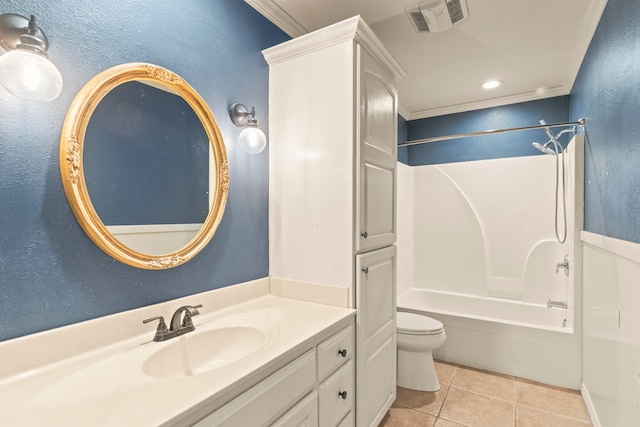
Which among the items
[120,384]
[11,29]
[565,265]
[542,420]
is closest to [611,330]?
[542,420]

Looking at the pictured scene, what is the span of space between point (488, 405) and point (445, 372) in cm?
45

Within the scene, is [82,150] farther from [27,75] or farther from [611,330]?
[611,330]

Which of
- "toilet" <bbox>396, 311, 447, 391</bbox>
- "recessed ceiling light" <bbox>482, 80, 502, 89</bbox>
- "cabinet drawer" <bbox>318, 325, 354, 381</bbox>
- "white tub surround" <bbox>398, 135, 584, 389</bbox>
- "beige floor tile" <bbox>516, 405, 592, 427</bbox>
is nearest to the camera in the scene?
"cabinet drawer" <bbox>318, 325, 354, 381</bbox>

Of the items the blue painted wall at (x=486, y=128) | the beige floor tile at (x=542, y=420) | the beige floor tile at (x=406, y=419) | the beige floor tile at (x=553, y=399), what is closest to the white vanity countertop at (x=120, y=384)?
the beige floor tile at (x=406, y=419)

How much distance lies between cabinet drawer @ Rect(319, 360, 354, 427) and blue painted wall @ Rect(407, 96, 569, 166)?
280cm

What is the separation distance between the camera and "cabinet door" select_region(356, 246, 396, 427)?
5.15 feet

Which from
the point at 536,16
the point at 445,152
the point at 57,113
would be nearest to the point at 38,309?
the point at 57,113

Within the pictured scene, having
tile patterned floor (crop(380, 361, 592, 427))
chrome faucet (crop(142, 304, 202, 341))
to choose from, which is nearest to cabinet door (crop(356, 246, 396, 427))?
tile patterned floor (crop(380, 361, 592, 427))

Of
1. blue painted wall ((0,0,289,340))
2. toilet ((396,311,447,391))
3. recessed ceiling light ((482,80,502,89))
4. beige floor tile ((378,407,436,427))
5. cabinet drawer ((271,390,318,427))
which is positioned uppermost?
recessed ceiling light ((482,80,502,89))

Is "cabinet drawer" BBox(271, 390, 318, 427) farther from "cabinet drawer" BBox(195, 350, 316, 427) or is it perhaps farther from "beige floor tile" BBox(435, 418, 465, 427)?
"beige floor tile" BBox(435, 418, 465, 427)

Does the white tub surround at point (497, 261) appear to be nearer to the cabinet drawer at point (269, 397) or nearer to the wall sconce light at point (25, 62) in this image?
the cabinet drawer at point (269, 397)

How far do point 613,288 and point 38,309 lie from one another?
238cm

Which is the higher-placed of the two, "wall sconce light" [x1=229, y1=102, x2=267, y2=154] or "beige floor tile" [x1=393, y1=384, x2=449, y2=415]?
"wall sconce light" [x1=229, y1=102, x2=267, y2=154]

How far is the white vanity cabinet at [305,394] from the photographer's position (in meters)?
0.91
